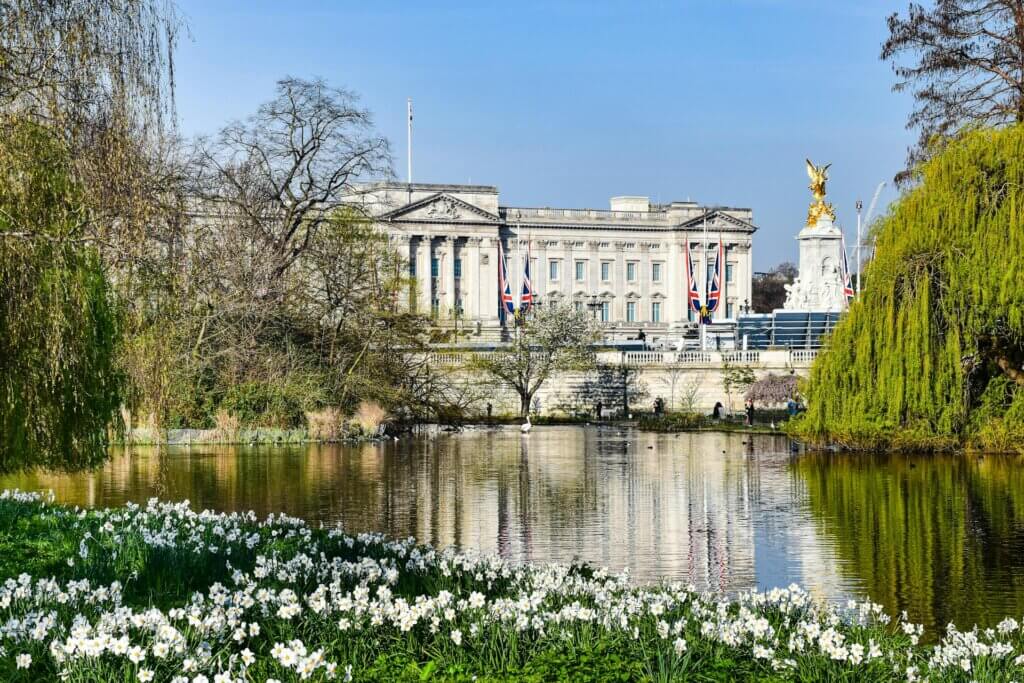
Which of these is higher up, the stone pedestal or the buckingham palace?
the buckingham palace

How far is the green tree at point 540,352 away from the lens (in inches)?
2281

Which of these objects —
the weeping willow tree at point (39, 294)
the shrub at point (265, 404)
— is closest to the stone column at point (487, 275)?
the shrub at point (265, 404)

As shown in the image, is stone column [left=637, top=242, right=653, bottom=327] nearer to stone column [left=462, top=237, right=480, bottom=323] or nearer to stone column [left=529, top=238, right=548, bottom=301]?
stone column [left=529, top=238, right=548, bottom=301]

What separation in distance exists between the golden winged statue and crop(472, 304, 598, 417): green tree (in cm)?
1180

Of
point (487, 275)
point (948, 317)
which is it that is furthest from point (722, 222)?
point (948, 317)

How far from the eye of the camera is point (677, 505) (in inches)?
859

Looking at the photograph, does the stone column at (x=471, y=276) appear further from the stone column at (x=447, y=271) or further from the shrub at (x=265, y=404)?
the shrub at (x=265, y=404)

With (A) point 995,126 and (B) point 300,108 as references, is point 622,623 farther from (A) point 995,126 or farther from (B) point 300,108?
(B) point 300,108

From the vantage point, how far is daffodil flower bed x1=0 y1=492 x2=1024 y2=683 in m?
7.60

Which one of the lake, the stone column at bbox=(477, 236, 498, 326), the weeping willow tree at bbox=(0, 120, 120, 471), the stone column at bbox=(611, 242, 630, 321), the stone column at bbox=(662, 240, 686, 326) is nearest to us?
the weeping willow tree at bbox=(0, 120, 120, 471)

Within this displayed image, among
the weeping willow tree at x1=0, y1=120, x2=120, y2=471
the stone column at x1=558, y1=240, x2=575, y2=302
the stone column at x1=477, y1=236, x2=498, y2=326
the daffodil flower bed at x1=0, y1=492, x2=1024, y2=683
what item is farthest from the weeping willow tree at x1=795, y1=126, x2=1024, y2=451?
the stone column at x1=558, y1=240, x2=575, y2=302

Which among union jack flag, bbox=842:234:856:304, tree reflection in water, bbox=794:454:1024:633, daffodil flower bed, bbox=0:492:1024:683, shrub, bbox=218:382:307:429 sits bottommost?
tree reflection in water, bbox=794:454:1024:633

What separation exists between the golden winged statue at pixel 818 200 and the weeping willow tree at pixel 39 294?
51.7m

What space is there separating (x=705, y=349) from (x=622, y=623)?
200 feet
